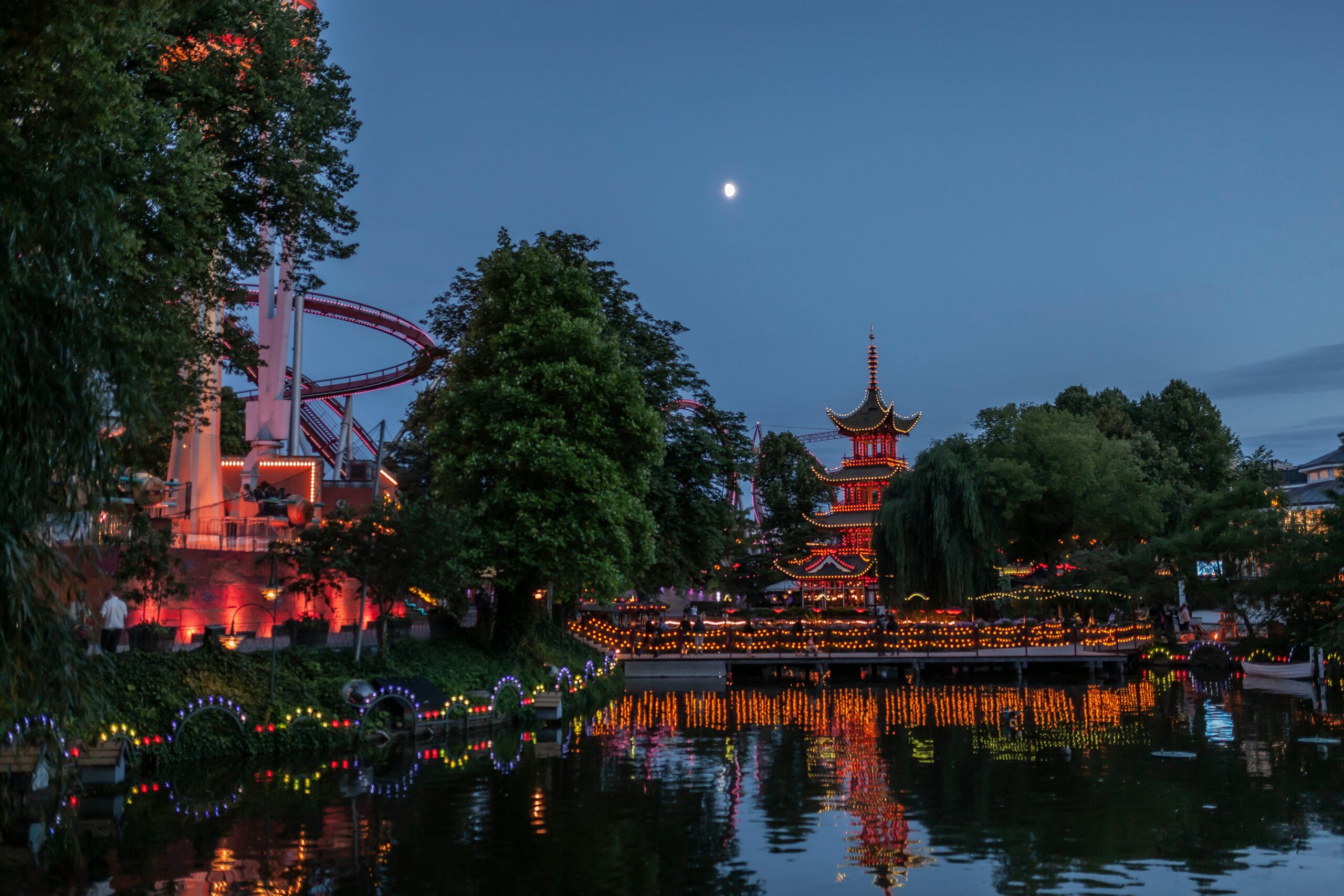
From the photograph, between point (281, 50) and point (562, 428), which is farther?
point (562, 428)

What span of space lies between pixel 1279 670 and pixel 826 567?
3252 centimetres

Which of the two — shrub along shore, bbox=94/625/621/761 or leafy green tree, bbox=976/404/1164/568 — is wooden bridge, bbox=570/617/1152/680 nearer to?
leafy green tree, bbox=976/404/1164/568

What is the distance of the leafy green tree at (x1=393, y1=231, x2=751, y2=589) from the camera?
39125 mm

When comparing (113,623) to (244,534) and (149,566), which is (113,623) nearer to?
(149,566)

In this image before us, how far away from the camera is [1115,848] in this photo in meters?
15.4

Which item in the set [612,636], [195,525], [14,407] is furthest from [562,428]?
[14,407]

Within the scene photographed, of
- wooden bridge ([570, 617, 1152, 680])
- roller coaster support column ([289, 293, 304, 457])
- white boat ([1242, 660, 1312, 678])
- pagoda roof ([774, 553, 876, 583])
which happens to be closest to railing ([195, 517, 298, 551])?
roller coaster support column ([289, 293, 304, 457])

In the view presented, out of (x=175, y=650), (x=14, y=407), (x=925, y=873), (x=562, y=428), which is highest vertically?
(x=562, y=428)

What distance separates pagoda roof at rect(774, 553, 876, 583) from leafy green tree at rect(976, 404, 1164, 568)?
899 centimetres

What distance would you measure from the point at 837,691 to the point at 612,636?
9487mm

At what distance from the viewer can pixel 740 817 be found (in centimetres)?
1786

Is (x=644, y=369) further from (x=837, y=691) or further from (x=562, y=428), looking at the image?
(x=837, y=691)

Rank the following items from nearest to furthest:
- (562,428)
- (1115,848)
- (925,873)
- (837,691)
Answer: (925,873), (1115,848), (562,428), (837,691)

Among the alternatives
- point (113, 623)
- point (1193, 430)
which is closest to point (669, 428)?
point (113, 623)
